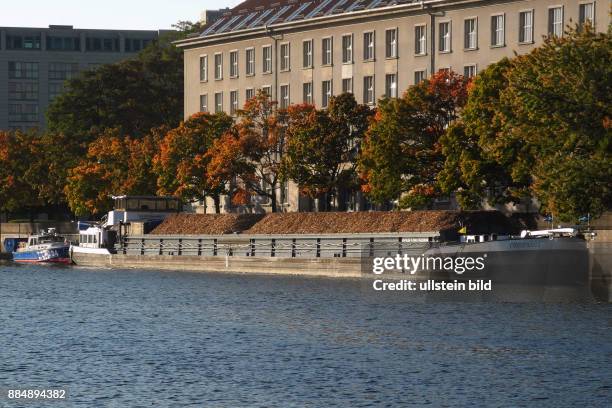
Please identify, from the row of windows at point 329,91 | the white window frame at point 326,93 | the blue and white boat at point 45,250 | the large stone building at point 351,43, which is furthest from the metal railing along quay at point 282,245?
the white window frame at point 326,93

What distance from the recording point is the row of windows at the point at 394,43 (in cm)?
10888

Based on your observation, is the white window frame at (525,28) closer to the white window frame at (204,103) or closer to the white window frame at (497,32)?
the white window frame at (497,32)

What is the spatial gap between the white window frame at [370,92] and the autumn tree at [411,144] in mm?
22356

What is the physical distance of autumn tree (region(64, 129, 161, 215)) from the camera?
134 meters

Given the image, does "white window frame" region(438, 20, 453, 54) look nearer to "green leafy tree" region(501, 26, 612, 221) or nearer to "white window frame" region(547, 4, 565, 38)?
"white window frame" region(547, 4, 565, 38)

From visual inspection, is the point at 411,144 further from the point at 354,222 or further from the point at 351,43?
the point at 351,43

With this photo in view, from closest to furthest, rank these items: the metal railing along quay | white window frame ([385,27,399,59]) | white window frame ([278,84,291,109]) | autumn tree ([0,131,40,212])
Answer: the metal railing along quay, white window frame ([385,27,399,59]), white window frame ([278,84,291,109]), autumn tree ([0,131,40,212])

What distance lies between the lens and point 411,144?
99.5 meters

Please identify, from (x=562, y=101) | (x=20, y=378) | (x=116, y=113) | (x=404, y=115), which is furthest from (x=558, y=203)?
(x=116, y=113)

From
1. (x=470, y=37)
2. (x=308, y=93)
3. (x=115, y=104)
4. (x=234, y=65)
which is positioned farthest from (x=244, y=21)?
(x=115, y=104)

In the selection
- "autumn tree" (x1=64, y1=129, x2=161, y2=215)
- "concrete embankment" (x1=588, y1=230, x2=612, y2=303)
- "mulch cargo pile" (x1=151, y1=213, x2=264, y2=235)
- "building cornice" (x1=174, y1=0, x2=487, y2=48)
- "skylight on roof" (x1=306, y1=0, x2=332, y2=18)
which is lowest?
"concrete embankment" (x1=588, y1=230, x2=612, y2=303)

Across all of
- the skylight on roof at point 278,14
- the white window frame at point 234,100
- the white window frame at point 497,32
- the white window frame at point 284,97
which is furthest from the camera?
the white window frame at point 234,100

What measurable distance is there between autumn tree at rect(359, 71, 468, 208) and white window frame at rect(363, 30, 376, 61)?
23186mm

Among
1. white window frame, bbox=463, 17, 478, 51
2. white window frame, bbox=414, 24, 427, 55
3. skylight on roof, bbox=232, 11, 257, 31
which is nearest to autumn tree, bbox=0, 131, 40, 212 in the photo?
skylight on roof, bbox=232, 11, 257, 31
